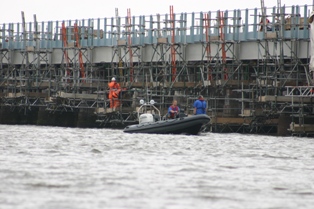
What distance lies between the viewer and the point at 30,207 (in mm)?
20500

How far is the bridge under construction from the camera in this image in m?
62.3

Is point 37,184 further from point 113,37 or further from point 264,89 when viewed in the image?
point 113,37

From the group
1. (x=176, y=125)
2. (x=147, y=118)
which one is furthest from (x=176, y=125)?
(x=147, y=118)

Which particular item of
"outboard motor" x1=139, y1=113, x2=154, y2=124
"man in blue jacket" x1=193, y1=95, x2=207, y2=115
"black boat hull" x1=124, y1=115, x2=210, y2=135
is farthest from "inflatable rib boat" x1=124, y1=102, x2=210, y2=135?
"man in blue jacket" x1=193, y1=95, x2=207, y2=115

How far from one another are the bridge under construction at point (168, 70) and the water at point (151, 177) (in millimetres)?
20252

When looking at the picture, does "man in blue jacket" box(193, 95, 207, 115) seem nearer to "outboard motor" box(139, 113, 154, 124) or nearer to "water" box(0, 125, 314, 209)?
"outboard motor" box(139, 113, 154, 124)

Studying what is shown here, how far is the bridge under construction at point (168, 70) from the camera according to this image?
62281 millimetres

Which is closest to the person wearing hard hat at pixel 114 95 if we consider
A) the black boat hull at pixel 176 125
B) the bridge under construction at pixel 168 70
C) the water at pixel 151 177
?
the bridge under construction at pixel 168 70

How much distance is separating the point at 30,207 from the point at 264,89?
142ft

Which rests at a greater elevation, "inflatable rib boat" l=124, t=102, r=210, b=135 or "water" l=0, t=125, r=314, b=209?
"inflatable rib boat" l=124, t=102, r=210, b=135

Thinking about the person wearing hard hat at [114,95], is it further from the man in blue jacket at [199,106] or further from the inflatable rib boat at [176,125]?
the inflatable rib boat at [176,125]

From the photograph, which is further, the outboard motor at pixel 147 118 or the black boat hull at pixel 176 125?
the outboard motor at pixel 147 118

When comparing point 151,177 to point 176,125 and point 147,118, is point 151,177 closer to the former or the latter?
point 176,125

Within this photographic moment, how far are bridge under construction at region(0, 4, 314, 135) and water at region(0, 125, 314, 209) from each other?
20.3 metres
